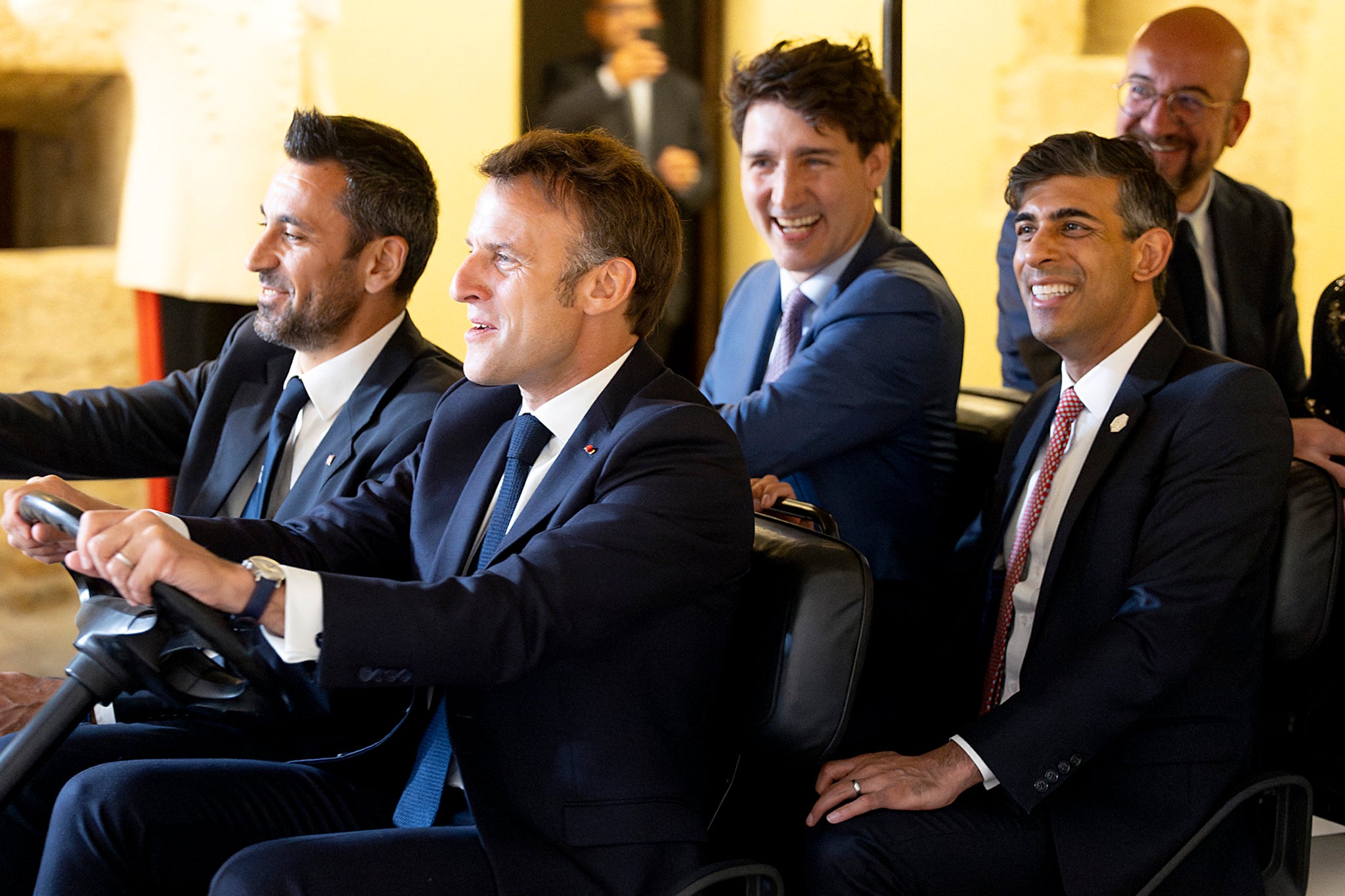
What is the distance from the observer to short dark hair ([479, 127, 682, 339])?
168 centimetres

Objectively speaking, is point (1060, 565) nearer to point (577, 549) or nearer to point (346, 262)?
point (577, 549)

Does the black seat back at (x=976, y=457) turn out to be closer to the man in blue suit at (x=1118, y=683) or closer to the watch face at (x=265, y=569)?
the man in blue suit at (x=1118, y=683)

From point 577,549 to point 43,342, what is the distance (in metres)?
2.49

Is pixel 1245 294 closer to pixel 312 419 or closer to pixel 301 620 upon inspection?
pixel 312 419

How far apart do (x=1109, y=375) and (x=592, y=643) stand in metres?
0.90

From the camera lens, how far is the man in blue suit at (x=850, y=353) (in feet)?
7.71

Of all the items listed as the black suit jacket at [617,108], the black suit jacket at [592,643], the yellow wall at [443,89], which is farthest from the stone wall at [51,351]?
the black suit jacket at [592,643]

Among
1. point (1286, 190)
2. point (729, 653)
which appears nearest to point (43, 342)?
point (729, 653)

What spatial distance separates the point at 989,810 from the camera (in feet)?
5.88

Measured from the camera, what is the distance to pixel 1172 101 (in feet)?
9.48

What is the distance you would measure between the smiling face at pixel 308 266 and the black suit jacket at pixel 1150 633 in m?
1.09

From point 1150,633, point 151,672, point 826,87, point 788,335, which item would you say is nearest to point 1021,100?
point 826,87

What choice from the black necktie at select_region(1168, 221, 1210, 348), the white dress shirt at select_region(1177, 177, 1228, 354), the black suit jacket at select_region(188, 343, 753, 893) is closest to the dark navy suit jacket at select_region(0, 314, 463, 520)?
the black suit jacket at select_region(188, 343, 753, 893)

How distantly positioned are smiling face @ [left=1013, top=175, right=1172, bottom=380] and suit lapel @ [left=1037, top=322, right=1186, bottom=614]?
76 millimetres
